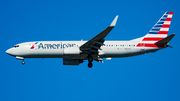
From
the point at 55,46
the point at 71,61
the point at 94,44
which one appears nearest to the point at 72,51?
the point at 55,46

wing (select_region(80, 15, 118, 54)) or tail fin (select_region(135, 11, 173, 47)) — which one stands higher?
tail fin (select_region(135, 11, 173, 47))

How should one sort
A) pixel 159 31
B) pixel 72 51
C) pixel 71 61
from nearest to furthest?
pixel 72 51 < pixel 71 61 < pixel 159 31

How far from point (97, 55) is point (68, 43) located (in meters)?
4.58

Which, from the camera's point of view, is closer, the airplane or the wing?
the wing

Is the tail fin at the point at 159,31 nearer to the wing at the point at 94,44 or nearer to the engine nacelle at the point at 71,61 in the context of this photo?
the wing at the point at 94,44

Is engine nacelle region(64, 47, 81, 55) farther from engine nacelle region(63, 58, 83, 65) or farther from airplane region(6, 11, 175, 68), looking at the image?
engine nacelle region(63, 58, 83, 65)


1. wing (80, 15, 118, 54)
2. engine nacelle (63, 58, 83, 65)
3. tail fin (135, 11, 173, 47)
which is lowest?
engine nacelle (63, 58, 83, 65)

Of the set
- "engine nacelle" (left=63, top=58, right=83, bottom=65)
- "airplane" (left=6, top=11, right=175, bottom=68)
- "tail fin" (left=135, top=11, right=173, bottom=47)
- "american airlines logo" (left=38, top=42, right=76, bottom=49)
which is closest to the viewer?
"airplane" (left=6, top=11, right=175, bottom=68)

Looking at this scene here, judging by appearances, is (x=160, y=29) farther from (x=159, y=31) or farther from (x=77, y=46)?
(x=77, y=46)

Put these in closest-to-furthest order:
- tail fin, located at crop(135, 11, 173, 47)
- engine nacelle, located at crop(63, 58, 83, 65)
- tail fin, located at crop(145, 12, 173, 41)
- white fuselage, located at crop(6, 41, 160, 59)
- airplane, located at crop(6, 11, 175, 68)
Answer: airplane, located at crop(6, 11, 175, 68), white fuselage, located at crop(6, 41, 160, 59), tail fin, located at crop(135, 11, 173, 47), tail fin, located at crop(145, 12, 173, 41), engine nacelle, located at crop(63, 58, 83, 65)

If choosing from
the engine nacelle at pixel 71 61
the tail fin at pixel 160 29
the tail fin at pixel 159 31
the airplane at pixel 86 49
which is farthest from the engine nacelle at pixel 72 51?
the tail fin at pixel 160 29

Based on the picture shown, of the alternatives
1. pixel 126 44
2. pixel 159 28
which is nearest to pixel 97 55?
pixel 126 44

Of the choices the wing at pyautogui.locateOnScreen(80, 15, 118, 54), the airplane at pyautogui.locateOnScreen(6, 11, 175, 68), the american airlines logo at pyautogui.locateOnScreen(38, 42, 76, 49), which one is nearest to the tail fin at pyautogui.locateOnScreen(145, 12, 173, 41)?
the airplane at pyautogui.locateOnScreen(6, 11, 175, 68)

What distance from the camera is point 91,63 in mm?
43719
